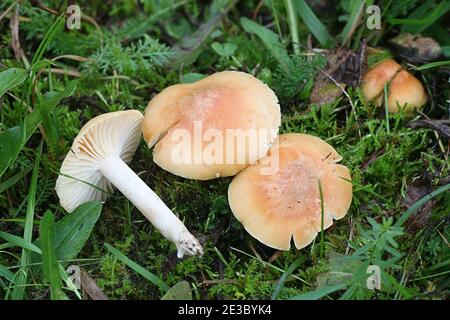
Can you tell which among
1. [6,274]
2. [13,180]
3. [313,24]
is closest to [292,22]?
[313,24]

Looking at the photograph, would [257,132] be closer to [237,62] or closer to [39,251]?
[237,62]

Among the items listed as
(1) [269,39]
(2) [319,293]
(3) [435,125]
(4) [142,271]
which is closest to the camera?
(2) [319,293]

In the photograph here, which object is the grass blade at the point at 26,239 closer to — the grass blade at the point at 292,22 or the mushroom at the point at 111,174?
the mushroom at the point at 111,174

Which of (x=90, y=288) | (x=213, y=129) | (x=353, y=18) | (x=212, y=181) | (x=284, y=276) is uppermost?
(x=353, y=18)

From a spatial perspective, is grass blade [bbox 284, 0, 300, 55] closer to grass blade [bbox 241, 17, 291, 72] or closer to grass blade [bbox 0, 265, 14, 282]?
grass blade [bbox 241, 17, 291, 72]

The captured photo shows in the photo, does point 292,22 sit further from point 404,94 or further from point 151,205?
point 151,205

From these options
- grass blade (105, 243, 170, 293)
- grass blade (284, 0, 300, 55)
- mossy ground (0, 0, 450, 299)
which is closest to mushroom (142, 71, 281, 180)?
mossy ground (0, 0, 450, 299)

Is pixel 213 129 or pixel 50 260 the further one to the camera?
pixel 213 129
